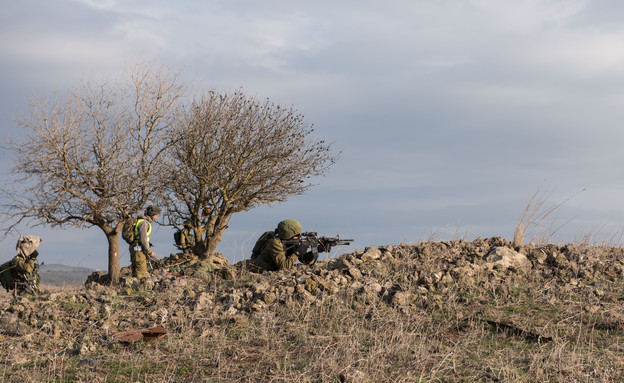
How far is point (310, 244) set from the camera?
12602mm

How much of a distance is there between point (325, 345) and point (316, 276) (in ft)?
8.58

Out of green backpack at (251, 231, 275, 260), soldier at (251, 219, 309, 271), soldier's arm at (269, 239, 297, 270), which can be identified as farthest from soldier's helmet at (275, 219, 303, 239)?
green backpack at (251, 231, 275, 260)

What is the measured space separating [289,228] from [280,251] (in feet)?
1.68

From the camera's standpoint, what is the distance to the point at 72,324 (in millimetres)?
8156

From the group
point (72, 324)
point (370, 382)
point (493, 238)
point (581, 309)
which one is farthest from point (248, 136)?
point (370, 382)

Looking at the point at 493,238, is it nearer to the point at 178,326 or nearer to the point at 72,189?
the point at 178,326

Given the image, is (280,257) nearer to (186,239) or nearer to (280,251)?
(280,251)

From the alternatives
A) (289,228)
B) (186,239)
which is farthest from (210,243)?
(289,228)

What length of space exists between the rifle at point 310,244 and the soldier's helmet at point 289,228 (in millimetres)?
119

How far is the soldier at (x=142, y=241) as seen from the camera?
43.6 feet

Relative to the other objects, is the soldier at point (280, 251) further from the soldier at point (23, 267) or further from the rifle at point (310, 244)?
the soldier at point (23, 267)

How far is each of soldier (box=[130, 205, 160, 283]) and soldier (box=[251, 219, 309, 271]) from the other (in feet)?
8.57

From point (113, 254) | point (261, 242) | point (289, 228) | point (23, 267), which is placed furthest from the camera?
point (113, 254)

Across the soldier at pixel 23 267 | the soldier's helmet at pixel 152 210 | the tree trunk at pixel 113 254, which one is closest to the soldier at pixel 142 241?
the soldier's helmet at pixel 152 210
